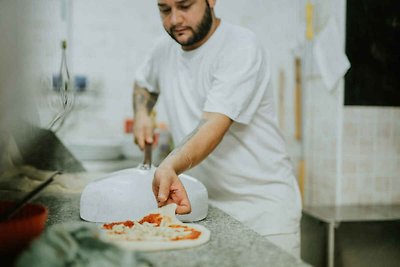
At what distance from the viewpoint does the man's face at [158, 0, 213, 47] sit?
1.39m

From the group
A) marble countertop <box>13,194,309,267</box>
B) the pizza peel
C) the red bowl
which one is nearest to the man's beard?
the pizza peel

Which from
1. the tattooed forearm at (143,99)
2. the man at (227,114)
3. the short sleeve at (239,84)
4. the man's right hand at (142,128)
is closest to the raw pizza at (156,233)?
the man at (227,114)

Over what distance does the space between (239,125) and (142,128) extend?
40 cm

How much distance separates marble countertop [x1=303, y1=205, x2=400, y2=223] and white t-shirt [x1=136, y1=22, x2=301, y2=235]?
665 millimetres

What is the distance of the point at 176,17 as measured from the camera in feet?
4.58

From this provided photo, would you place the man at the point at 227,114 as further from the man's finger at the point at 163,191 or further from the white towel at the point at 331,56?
the white towel at the point at 331,56

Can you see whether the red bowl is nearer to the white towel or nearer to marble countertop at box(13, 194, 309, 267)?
marble countertop at box(13, 194, 309, 267)

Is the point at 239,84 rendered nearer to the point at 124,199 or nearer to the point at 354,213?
the point at 124,199

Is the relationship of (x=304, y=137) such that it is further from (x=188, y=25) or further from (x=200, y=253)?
(x=200, y=253)

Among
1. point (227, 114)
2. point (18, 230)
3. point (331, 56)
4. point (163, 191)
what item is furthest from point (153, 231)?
point (331, 56)

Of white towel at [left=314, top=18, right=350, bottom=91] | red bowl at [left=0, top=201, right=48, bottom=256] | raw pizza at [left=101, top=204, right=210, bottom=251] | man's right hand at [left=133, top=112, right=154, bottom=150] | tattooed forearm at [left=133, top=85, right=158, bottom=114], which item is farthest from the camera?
white towel at [left=314, top=18, right=350, bottom=91]

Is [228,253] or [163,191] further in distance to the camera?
[163,191]

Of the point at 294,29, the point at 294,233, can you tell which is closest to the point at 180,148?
the point at 294,233

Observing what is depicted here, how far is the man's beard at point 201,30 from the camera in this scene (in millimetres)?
1460
